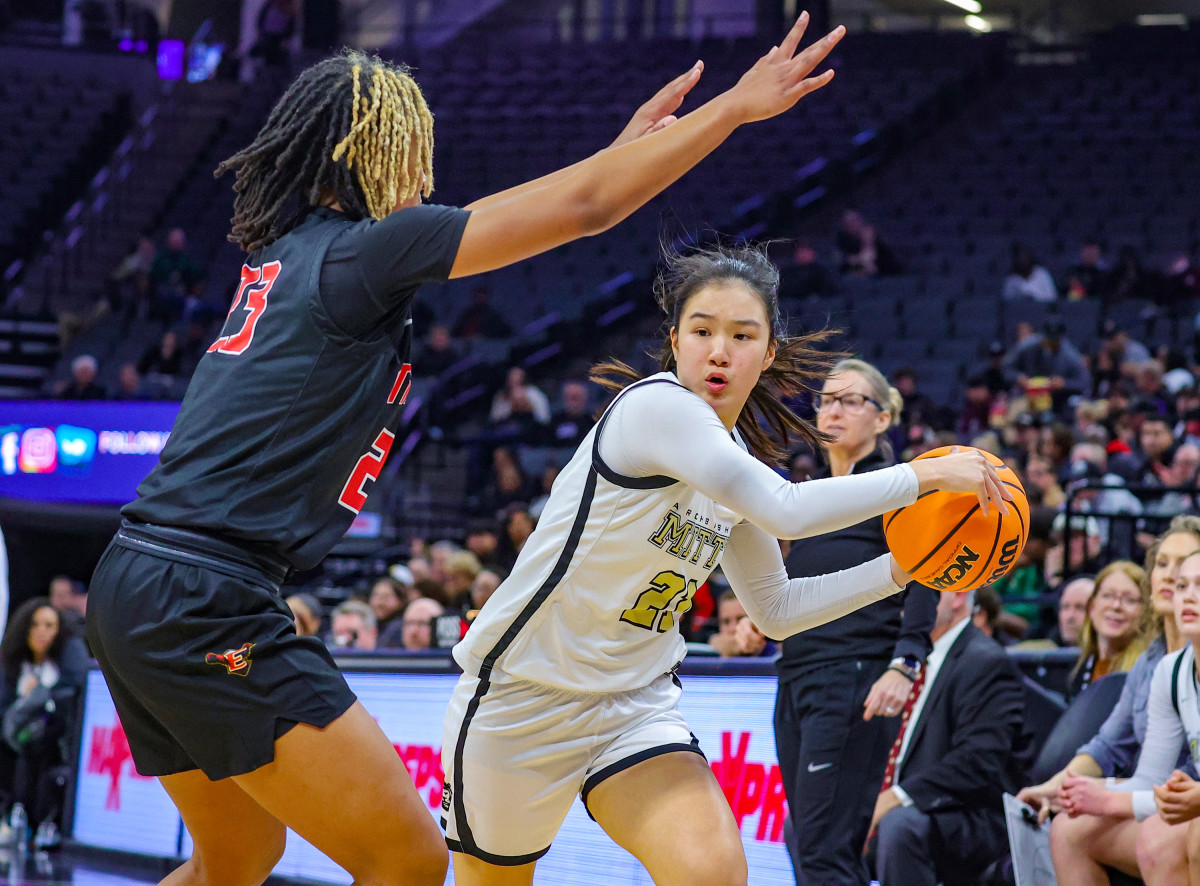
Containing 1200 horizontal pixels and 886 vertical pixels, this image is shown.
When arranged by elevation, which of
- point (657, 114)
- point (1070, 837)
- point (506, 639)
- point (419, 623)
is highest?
point (657, 114)

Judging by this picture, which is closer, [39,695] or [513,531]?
[39,695]

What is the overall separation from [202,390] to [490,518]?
31.9 ft

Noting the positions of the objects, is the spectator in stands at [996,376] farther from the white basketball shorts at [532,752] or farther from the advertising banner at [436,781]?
the white basketball shorts at [532,752]

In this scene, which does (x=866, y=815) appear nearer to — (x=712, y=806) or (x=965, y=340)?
(x=712, y=806)

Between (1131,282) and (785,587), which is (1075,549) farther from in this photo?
(1131,282)

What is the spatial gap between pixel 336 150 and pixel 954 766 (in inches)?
138

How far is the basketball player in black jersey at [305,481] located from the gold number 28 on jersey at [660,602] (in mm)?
660

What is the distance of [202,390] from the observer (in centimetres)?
262

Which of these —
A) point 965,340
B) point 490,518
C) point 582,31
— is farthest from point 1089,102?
point 490,518

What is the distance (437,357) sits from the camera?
51.0 ft

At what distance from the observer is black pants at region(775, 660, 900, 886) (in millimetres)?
4531

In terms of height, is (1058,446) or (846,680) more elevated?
(846,680)

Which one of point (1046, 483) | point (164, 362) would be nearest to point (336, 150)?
point (1046, 483)

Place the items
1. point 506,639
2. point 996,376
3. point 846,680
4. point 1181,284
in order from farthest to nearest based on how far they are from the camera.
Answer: point 1181,284, point 996,376, point 846,680, point 506,639
